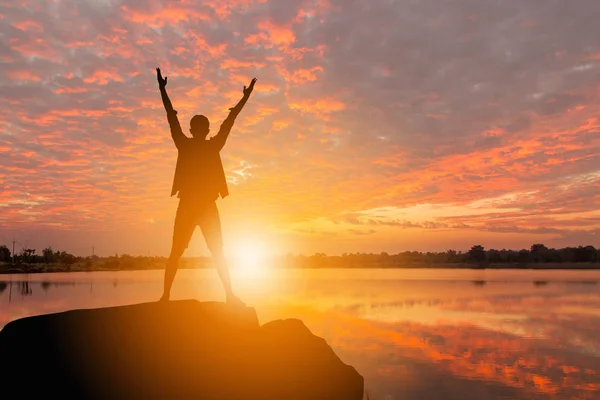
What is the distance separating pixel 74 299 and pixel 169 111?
55.9 m

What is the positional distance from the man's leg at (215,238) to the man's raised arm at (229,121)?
1.52 metres

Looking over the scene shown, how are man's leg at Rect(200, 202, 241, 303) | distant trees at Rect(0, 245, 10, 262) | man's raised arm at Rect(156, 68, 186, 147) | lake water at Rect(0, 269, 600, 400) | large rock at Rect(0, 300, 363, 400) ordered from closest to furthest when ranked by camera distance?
large rock at Rect(0, 300, 363, 400) → man's raised arm at Rect(156, 68, 186, 147) → man's leg at Rect(200, 202, 241, 303) → lake water at Rect(0, 269, 600, 400) → distant trees at Rect(0, 245, 10, 262)

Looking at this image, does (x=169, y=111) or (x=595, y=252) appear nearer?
(x=169, y=111)

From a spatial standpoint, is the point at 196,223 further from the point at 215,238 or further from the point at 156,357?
the point at 156,357

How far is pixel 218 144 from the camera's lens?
36.6ft

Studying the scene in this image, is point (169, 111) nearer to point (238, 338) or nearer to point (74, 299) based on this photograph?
point (238, 338)

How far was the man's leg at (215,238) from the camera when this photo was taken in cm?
1094

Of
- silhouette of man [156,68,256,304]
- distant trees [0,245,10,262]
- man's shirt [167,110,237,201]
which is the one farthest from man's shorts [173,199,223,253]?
distant trees [0,245,10,262]

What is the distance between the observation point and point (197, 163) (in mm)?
10906

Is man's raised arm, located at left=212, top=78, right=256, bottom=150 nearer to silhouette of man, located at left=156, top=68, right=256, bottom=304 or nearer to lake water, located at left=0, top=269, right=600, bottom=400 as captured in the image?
silhouette of man, located at left=156, top=68, right=256, bottom=304

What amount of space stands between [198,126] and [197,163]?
0.89 meters

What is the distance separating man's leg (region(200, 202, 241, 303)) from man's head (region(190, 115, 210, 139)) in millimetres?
1663

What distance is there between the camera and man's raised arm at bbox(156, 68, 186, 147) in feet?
35.0

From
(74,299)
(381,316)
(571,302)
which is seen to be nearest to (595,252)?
(571,302)
